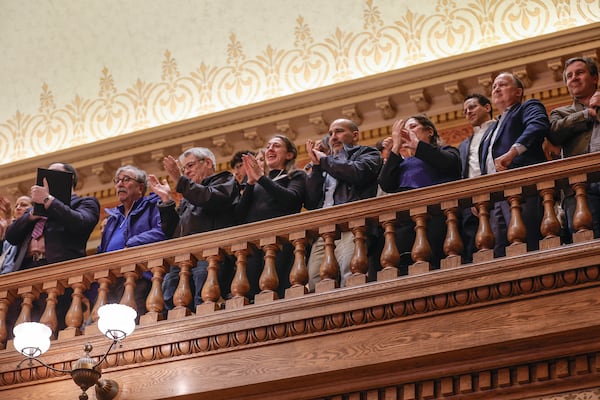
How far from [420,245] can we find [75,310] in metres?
2.36

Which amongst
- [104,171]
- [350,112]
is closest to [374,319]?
[350,112]

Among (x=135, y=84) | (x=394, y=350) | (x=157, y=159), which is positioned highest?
(x=135, y=84)

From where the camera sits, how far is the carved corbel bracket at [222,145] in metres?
12.5

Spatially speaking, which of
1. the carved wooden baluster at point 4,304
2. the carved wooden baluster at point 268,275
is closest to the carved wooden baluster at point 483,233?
the carved wooden baluster at point 268,275

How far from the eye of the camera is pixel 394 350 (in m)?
7.20

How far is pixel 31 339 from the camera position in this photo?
7.34m

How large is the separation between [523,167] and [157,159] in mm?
6019

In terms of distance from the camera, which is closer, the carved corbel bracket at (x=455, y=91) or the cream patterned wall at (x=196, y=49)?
the carved corbel bracket at (x=455, y=91)

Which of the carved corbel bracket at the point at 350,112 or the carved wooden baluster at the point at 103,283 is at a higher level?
the carved corbel bracket at the point at 350,112

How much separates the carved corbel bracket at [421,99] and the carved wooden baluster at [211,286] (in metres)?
4.25

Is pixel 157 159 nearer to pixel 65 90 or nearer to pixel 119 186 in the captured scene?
pixel 65 90

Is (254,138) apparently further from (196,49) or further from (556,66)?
(556,66)

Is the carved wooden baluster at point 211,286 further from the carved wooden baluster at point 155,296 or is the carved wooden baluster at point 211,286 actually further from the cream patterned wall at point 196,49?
the cream patterned wall at point 196,49

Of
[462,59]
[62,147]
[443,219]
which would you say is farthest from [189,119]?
[443,219]
